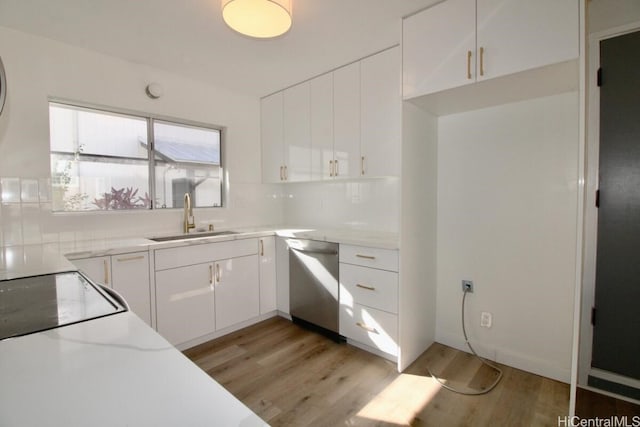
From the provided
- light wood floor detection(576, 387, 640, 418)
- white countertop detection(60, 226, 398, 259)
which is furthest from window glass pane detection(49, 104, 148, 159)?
light wood floor detection(576, 387, 640, 418)

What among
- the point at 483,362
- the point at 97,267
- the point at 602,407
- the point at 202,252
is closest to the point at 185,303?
the point at 202,252

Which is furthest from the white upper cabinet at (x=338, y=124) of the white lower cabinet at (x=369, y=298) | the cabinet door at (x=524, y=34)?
the white lower cabinet at (x=369, y=298)

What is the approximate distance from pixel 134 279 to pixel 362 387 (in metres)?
1.74

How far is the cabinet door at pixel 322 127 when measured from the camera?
2.79 m

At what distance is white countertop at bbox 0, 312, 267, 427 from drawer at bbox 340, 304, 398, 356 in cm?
183

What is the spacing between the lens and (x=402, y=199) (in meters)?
2.11

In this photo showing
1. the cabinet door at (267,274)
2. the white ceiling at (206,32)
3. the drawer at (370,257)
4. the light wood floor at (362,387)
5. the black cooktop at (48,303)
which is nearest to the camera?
the black cooktop at (48,303)

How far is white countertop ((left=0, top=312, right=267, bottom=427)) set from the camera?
429mm

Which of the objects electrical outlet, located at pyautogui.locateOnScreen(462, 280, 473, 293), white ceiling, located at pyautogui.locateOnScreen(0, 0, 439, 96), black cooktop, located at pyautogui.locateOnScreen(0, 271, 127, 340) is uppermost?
white ceiling, located at pyautogui.locateOnScreen(0, 0, 439, 96)

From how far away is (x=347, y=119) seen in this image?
265 centimetres

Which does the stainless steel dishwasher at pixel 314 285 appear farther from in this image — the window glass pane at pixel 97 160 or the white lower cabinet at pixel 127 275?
the window glass pane at pixel 97 160

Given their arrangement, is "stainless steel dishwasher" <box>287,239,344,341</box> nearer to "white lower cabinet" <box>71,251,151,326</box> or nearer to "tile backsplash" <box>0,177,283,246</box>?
"tile backsplash" <box>0,177,283,246</box>

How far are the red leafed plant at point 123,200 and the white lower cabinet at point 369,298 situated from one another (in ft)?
6.15

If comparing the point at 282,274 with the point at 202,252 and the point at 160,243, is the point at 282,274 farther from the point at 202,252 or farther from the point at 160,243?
the point at 160,243
